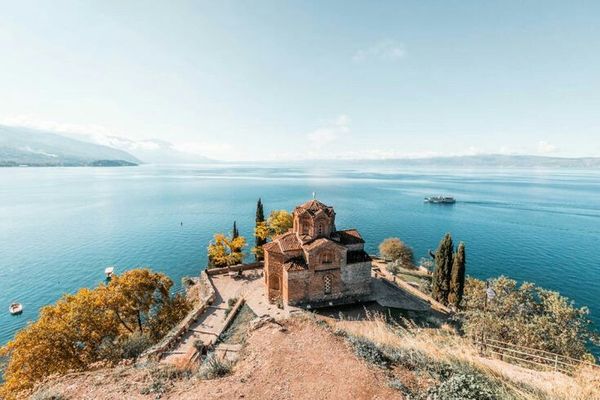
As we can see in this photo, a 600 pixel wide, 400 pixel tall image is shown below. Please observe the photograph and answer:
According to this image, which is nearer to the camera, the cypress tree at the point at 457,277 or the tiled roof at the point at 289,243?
the tiled roof at the point at 289,243

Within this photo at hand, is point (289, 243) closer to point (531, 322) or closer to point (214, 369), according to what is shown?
point (214, 369)

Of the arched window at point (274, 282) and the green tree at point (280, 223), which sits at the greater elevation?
the green tree at point (280, 223)

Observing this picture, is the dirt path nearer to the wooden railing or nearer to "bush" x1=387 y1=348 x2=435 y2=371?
"bush" x1=387 y1=348 x2=435 y2=371

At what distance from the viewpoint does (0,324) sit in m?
37.7

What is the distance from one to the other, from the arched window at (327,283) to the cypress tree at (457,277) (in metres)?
17.8

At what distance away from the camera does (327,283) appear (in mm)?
31750

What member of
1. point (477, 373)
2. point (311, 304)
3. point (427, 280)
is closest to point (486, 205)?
point (427, 280)

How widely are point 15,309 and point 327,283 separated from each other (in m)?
44.4

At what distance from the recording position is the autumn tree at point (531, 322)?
53.5 feet

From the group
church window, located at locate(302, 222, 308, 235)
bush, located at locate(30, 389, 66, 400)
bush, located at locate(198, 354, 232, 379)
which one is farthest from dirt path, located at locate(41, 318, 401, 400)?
church window, located at locate(302, 222, 308, 235)

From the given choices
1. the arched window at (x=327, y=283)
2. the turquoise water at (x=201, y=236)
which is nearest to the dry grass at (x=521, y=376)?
the arched window at (x=327, y=283)

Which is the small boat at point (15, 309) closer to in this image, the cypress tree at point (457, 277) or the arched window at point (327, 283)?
the arched window at point (327, 283)

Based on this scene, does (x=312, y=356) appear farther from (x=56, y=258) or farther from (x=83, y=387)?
(x=56, y=258)

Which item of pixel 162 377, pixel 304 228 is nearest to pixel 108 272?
pixel 304 228
